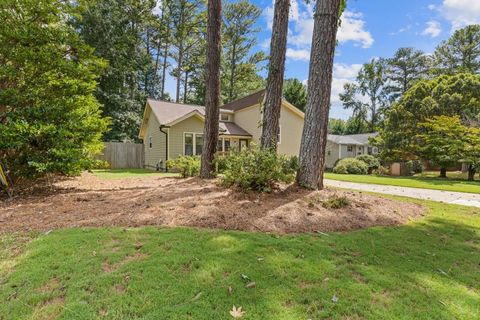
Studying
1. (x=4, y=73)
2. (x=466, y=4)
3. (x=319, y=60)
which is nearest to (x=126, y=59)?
(x=4, y=73)

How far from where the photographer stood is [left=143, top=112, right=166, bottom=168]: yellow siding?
1703cm

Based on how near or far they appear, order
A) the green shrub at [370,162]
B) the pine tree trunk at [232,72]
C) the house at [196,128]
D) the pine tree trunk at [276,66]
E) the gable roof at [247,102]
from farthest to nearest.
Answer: the pine tree trunk at [232,72] < the green shrub at [370,162] < the gable roof at [247,102] < the house at [196,128] < the pine tree trunk at [276,66]

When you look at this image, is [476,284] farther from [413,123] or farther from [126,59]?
[126,59]

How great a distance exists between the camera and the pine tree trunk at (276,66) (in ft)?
22.9

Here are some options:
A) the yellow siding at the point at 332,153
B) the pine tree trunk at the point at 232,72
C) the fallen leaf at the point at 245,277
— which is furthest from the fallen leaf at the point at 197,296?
the pine tree trunk at the point at 232,72

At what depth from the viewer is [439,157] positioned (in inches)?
573

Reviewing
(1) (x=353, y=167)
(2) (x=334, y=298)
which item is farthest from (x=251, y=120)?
(2) (x=334, y=298)

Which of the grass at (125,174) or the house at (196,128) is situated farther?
the house at (196,128)

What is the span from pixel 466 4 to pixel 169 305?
25.2 m

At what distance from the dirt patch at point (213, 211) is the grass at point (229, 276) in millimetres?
382

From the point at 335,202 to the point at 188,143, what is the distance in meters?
13.1

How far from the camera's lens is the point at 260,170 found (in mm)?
5680

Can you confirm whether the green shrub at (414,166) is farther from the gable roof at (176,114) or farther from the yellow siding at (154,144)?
the yellow siding at (154,144)

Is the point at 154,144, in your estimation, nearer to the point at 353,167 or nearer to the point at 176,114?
the point at 176,114
